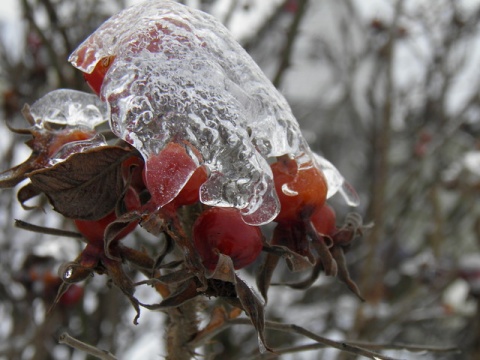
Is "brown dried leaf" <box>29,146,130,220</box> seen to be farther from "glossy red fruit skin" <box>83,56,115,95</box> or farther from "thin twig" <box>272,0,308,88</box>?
"thin twig" <box>272,0,308,88</box>

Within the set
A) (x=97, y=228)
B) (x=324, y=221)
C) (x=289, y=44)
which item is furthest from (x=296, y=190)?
(x=289, y=44)

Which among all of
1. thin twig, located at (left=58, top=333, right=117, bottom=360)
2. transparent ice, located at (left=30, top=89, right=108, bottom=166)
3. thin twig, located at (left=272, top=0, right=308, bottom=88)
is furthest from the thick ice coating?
thin twig, located at (left=272, top=0, right=308, bottom=88)

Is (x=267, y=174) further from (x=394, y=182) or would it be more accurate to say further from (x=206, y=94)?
(x=394, y=182)

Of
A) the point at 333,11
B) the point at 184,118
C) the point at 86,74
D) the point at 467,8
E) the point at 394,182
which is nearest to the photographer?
the point at 184,118

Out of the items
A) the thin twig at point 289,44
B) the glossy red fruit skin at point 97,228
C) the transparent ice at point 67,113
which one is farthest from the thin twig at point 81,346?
the thin twig at point 289,44

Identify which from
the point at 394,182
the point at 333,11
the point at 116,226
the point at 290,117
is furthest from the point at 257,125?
the point at 333,11

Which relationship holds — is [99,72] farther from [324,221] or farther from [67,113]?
[324,221]

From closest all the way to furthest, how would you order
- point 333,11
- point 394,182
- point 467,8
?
1. point 467,8
2. point 394,182
3. point 333,11
